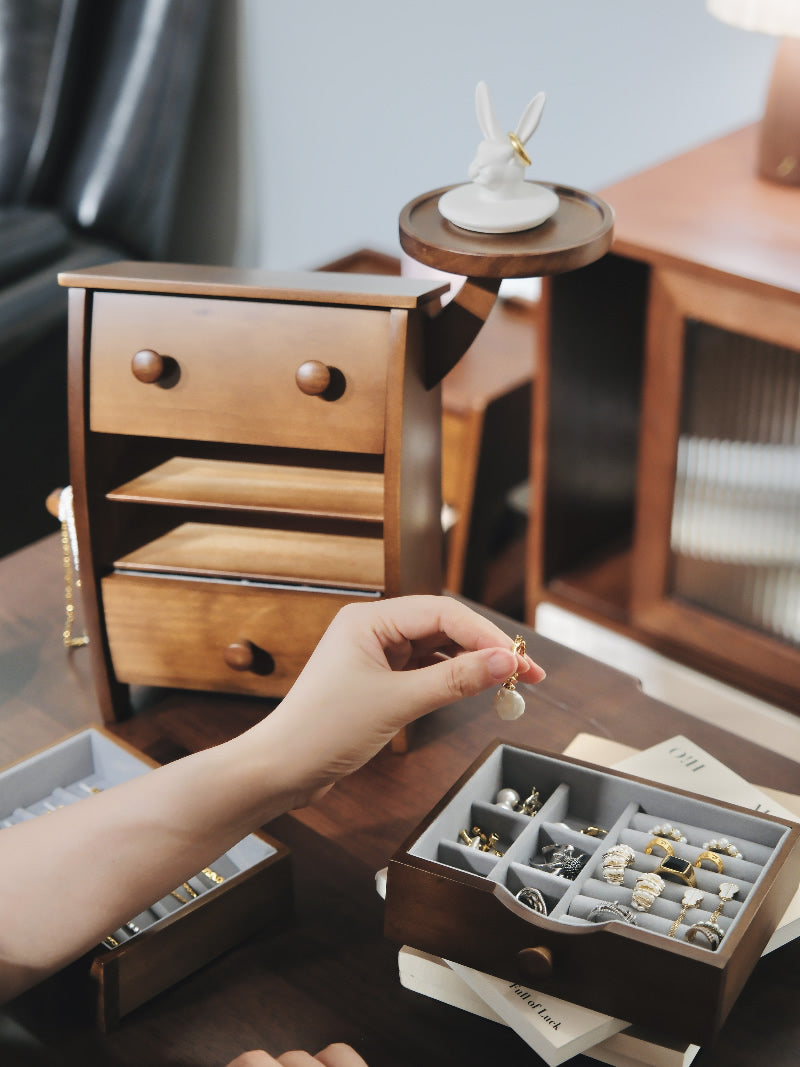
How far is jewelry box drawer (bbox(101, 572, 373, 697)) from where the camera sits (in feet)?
3.68

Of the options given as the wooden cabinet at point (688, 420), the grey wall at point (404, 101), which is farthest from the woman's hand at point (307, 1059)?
the grey wall at point (404, 101)

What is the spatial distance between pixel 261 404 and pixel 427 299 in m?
0.18

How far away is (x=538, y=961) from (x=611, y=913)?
0.24ft

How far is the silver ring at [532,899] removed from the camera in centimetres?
84

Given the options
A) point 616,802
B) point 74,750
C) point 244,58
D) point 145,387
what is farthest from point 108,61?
point 616,802

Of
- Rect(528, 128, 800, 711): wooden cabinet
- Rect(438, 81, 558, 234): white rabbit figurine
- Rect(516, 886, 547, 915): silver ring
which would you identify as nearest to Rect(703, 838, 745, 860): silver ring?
Rect(516, 886, 547, 915): silver ring

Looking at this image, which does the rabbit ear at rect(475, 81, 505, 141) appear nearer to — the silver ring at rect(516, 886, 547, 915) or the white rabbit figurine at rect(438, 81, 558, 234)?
the white rabbit figurine at rect(438, 81, 558, 234)

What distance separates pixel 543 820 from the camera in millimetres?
914

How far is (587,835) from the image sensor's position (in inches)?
36.1

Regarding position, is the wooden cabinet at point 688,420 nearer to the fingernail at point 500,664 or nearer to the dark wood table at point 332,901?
the dark wood table at point 332,901

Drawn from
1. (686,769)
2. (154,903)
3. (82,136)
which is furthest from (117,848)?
(82,136)

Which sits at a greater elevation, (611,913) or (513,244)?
(513,244)

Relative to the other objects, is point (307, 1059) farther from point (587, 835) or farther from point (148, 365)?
point (148, 365)

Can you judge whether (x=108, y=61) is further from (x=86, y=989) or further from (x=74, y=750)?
(x=86, y=989)
